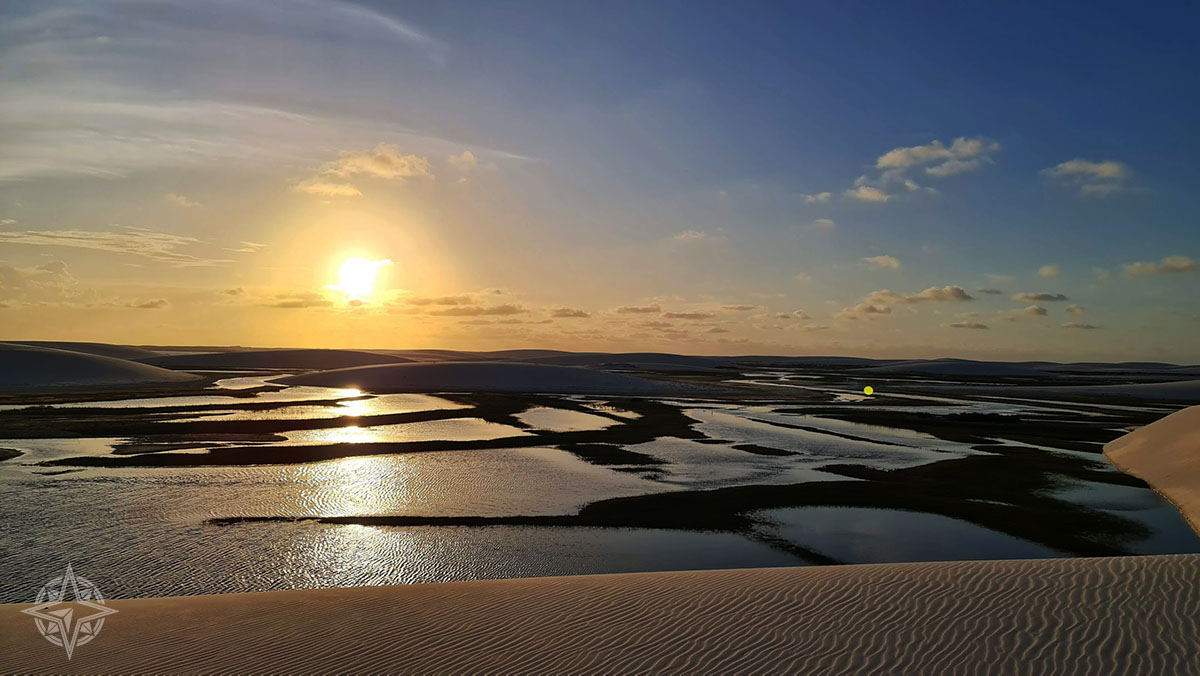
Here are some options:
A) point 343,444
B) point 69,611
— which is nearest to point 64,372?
point 343,444

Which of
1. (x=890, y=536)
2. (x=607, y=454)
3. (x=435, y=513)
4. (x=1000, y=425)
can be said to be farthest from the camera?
(x=1000, y=425)

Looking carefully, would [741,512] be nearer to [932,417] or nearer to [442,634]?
[442,634]

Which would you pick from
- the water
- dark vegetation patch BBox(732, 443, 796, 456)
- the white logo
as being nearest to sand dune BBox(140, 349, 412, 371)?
dark vegetation patch BBox(732, 443, 796, 456)

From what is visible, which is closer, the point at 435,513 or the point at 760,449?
the point at 435,513

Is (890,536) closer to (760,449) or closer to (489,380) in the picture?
(760,449)

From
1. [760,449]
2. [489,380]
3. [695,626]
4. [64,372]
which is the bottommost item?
[760,449]

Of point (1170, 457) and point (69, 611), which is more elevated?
point (1170, 457)

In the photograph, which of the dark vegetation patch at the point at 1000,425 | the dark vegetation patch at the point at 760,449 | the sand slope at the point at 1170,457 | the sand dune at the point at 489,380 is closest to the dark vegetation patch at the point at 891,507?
the sand slope at the point at 1170,457

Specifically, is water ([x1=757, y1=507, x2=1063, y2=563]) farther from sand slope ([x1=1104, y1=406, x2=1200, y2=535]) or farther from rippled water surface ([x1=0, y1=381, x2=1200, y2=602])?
sand slope ([x1=1104, y1=406, x2=1200, y2=535])
